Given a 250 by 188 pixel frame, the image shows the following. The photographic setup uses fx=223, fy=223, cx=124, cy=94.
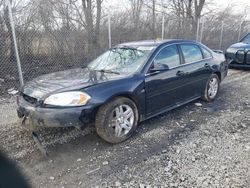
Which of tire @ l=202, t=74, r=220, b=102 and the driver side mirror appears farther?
tire @ l=202, t=74, r=220, b=102

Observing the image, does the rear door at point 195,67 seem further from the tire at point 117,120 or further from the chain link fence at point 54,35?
the chain link fence at point 54,35

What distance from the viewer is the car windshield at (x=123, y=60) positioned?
149 inches

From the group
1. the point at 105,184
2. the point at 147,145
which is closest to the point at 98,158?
the point at 105,184

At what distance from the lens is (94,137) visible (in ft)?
11.8

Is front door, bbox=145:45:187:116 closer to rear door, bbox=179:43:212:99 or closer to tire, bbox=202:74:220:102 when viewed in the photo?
rear door, bbox=179:43:212:99

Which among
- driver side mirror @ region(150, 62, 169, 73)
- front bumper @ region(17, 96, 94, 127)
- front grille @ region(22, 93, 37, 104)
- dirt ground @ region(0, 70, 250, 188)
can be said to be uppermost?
driver side mirror @ region(150, 62, 169, 73)

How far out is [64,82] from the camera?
3.37 metres

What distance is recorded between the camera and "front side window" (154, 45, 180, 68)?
3.96 m

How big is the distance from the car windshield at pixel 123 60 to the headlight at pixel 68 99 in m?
0.93

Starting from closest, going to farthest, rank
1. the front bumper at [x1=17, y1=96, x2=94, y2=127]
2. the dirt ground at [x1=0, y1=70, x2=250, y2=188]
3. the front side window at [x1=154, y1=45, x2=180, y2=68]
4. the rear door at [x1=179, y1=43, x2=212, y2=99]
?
1. the dirt ground at [x1=0, y1=70, x2=250, y2=188]
2. the front bumper at [x1=17, y1=96, x2=94, y2=127]
3. the front side window at [x1=154, y1=45, x2=180, y2=68]
4. the rear door at [x1=179, y1=43, x2=212, y2=99]

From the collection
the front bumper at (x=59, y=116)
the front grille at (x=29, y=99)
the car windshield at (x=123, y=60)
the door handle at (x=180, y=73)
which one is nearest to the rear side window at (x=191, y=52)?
the door handle at (x=180, y=73)

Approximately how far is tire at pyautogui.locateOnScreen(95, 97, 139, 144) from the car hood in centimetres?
40

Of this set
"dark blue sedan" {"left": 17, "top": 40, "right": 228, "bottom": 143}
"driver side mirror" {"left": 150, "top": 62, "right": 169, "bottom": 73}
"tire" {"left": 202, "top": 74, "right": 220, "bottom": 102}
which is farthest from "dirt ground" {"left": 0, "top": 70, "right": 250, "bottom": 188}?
"driver side mirror" {"left": 150, "top": 62, "right": 169, "bottom": 73}

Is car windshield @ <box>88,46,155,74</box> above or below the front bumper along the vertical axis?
above
